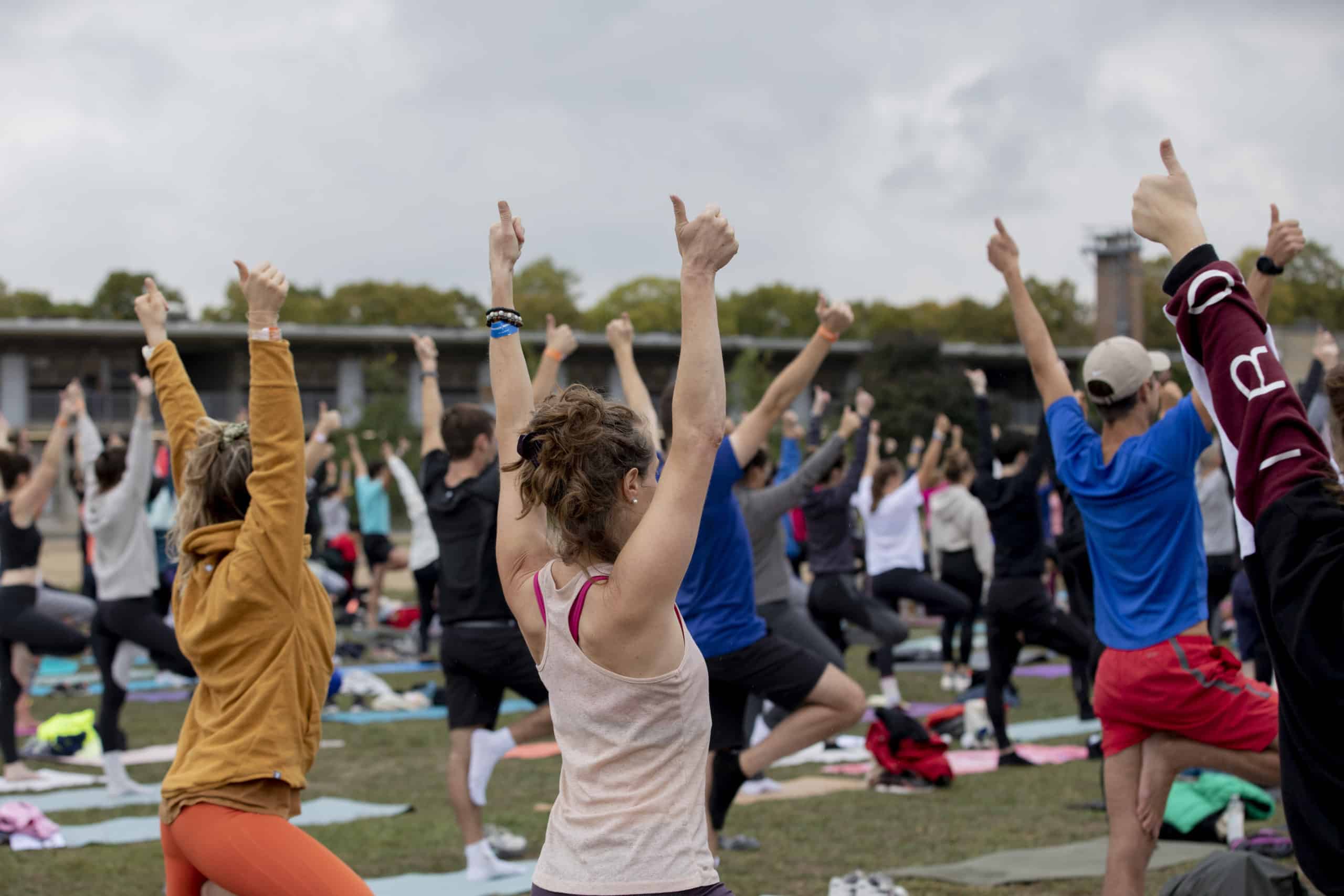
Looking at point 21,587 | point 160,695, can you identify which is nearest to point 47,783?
point 21,587

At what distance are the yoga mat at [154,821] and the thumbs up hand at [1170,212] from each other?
19.7ft

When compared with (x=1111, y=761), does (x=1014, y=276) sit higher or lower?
higher

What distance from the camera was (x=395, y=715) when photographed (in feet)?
37.8

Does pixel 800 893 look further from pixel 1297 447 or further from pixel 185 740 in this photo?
pixel 1297 447

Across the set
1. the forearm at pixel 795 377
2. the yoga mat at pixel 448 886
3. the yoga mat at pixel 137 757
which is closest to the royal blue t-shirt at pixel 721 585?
the forearm at pixel 795 377

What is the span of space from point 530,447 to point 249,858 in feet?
5.08

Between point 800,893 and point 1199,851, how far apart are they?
210 centimetres

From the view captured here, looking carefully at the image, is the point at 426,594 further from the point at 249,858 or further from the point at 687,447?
the point at 687,447

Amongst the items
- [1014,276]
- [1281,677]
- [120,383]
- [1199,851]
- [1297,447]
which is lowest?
[1199,851]

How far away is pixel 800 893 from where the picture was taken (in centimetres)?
576

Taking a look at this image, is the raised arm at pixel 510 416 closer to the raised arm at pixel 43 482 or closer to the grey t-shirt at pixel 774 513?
the grey t-shirt at pixel 774 513

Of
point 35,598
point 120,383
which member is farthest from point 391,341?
point 35,598

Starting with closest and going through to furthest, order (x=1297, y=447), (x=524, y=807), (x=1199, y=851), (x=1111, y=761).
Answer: (x=1297, y=447), (x=1111, y=761), (x=1199, y=851), (x=524, y=807)

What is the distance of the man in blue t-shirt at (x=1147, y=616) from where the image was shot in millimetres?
4418
